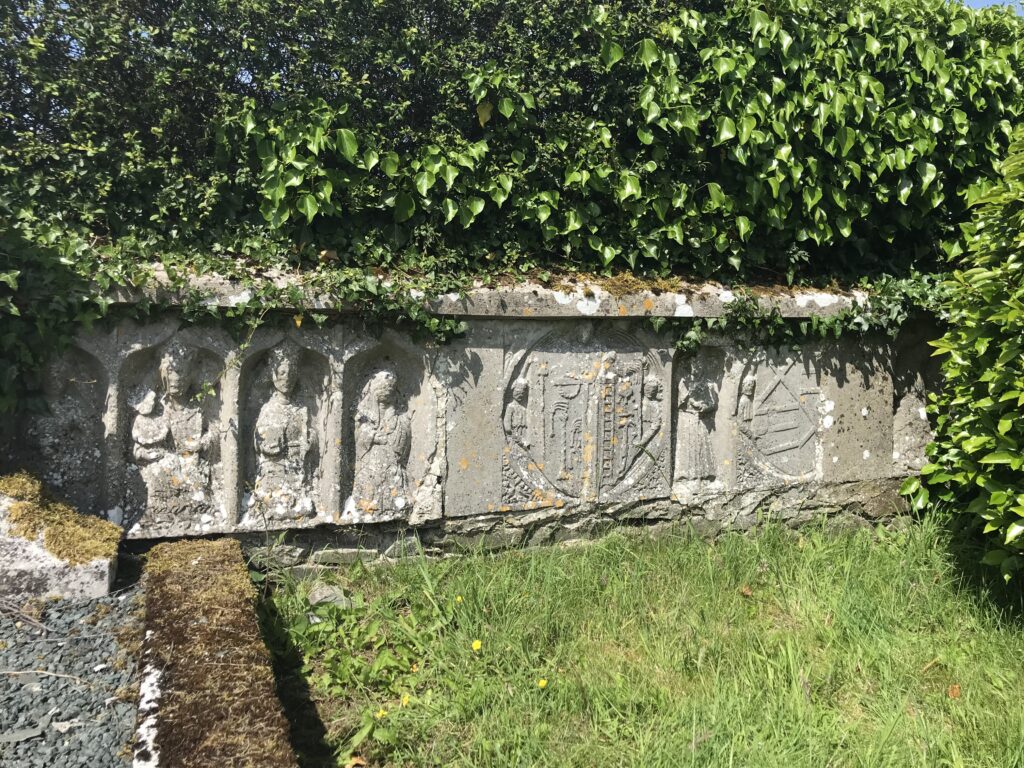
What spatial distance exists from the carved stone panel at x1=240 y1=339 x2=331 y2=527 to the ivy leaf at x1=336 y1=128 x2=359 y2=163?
942 mm

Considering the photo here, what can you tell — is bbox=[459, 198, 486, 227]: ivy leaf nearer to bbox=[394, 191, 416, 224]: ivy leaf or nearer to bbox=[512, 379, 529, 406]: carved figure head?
bbox=[394, 191, 416, 224]: ivy leaf

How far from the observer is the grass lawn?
2.96 meters

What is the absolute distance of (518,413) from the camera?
4.15 meters

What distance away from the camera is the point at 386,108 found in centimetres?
404

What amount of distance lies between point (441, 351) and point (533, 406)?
58 cm

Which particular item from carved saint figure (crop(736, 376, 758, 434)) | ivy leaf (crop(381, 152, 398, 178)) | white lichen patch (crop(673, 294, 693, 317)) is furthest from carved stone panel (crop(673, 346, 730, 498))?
ivy leaf (crop(381, 152, 398, 178))

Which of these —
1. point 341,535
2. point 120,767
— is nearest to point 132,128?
point 341,535

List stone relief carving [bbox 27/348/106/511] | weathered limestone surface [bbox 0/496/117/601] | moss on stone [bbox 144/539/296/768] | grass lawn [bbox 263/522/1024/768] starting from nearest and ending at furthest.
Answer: moss on stone [bbox 144/539/296/768]
weathered limestone surface [bbox 0/496/117/601]
grass lawn [bbox 263/522/1024/768]
stone relief carving [bbox 27/348/106/511]

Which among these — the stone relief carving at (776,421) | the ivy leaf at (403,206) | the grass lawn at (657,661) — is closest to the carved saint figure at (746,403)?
the stone relief carving at (776,421)

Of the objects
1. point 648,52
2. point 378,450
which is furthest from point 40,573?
point 648,52

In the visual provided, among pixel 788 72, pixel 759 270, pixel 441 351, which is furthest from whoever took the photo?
pixel 759 270

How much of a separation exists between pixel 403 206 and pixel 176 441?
5.11 feet

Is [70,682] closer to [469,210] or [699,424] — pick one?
[469,210]

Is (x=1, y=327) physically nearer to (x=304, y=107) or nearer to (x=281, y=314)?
(x=281, y=314)
